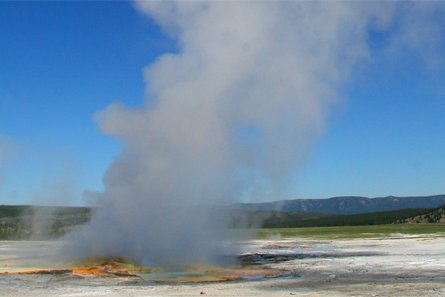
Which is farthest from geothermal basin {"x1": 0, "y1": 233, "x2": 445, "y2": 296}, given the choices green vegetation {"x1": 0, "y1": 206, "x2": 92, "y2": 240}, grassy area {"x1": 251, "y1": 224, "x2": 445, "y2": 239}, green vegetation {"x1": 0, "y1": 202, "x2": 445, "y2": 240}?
green vegetation {"x1": 0, "y1": 206, "x2": 92, "y2": 240}

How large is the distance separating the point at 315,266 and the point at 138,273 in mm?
7120

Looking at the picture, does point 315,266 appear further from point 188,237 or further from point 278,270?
point 188,237

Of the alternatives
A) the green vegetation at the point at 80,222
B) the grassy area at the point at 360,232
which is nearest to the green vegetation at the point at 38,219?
the green vegetation at the point at 80,222

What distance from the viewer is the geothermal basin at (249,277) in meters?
15.7

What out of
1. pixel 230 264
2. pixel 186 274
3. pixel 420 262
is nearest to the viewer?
pixel 186 274

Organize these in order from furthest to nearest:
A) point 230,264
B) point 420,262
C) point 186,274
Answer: point 230,264, point 420,262, point 186,274

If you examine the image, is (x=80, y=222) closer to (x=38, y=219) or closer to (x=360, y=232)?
(x=38, y=219)

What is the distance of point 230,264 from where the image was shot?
977 inches

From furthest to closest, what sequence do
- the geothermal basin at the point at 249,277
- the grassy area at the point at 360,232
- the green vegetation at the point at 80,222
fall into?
the green vegetation at the point at 80,222 → the grassy area at the point at 360,232 → the geothermal basin at the point at 249,277

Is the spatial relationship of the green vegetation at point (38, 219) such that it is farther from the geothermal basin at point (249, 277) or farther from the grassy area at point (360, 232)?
the geothermal basin at point (249, 277)

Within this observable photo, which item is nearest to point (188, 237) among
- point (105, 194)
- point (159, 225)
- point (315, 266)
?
point (159, 225)

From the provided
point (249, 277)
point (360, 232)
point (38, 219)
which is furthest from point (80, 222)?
point (249, 277)

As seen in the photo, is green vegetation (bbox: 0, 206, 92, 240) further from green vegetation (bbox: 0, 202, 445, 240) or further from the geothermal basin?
the geothermal basin

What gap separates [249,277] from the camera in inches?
776
